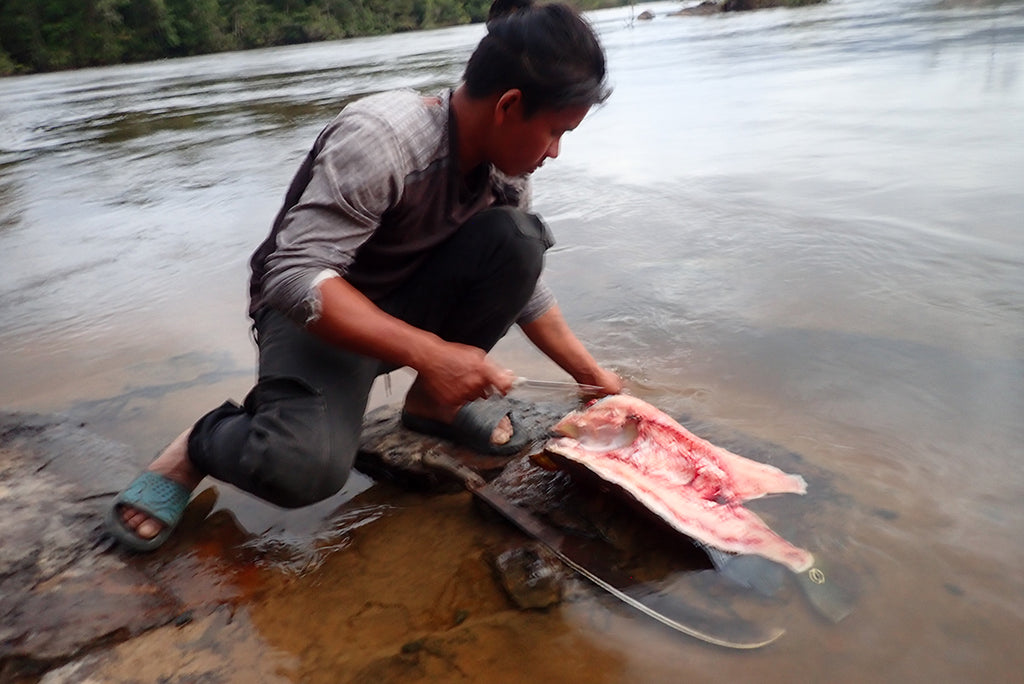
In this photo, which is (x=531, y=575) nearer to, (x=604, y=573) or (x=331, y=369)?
(x=604, y=573)

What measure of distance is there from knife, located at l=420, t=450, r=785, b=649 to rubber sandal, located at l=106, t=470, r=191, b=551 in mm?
781

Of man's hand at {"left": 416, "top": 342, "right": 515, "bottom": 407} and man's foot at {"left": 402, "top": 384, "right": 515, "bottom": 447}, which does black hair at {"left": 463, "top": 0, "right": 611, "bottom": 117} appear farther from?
man's foot at {"left": 402, "top": 384, "right": 515, "bottom": 447}

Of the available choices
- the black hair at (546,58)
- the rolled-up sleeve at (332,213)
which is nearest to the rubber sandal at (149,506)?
the rolled-up sleeve at (332,213)

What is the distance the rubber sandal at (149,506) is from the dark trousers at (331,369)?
0.12m

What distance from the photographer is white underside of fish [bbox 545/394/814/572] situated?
79.0 inches

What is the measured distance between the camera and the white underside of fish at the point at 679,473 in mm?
2008

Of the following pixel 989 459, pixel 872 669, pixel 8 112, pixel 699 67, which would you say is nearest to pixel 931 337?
pixel 989 459

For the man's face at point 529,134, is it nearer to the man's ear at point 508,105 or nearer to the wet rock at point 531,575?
the man's ear at point 508,105

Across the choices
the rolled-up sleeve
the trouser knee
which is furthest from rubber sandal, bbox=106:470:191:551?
the rolled-up sleeve

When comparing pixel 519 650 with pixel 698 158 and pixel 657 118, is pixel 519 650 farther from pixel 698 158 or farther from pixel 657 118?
pixel 657 118

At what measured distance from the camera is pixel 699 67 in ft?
46.3

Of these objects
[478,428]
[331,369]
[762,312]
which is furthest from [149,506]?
[762,312]

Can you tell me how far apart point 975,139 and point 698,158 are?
2216mm

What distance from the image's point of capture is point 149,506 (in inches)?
88.9
